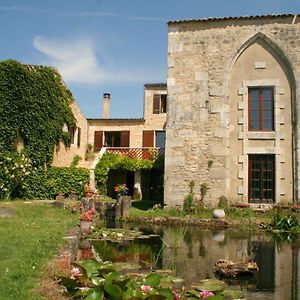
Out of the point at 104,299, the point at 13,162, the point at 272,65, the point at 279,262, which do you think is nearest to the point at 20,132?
the point at 13,162

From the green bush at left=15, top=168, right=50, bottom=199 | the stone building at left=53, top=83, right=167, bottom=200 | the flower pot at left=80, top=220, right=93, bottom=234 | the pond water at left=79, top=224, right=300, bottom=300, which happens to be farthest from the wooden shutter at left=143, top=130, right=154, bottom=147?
the flower pot at left=80, top=220, right=93, bottom=234

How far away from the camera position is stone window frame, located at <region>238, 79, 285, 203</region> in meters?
16.2

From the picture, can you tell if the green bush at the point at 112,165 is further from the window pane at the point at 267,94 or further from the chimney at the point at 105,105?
the chimney at the point at 105,105

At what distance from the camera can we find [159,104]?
2948 cm

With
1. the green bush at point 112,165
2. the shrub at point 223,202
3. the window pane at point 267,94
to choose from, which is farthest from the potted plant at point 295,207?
the green bush at point 112,165

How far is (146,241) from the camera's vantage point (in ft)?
32.6

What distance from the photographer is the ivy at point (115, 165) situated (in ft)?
75.2

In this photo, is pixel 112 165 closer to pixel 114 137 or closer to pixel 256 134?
pixel 114 137

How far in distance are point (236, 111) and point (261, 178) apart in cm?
290

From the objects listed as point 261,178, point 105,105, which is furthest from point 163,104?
point 261,178

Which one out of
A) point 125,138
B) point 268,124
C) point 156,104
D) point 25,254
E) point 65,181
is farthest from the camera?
point 156,104

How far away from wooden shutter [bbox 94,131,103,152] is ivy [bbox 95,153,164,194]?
537 centimetres

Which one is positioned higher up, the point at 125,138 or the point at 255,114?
the point at 125,138

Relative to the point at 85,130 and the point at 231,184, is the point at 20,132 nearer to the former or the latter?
the point at 85,130
